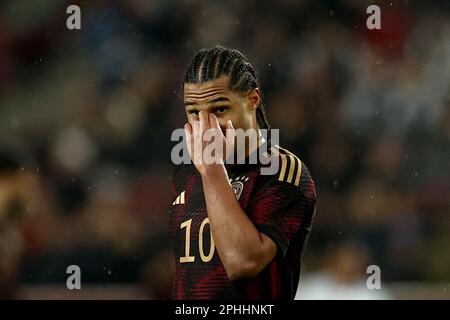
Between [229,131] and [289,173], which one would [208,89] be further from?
[289,173]

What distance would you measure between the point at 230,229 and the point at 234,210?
53 millimetres

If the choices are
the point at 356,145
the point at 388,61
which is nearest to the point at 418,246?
the point at 356,145

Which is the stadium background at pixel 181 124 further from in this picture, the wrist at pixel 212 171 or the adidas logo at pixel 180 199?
the wrist at pixel 212 171

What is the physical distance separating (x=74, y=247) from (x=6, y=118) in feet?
3.67

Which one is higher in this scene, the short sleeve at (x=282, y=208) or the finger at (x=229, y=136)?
the finger at (x=229, y=136)

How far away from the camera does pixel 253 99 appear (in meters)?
2.30

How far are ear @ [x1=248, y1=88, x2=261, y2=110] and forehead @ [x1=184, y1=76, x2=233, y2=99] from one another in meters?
0.09

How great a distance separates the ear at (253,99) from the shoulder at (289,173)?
0.14m

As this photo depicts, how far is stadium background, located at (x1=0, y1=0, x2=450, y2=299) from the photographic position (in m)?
5.01

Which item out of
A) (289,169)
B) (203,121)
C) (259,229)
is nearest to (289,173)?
(289,169)

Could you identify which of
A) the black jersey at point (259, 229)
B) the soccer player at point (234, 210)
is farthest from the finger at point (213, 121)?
the black jersey at point (259, 229)

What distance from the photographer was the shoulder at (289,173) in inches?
88.4

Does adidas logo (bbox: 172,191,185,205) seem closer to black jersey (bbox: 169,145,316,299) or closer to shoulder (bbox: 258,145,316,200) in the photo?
black jersey (bbox: 169,145,316,299)

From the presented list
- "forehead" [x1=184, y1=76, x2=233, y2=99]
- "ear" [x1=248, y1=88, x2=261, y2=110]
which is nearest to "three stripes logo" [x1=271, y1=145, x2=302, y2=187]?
"ear" [x1=248, y1=88, x2=261, y2=110]
